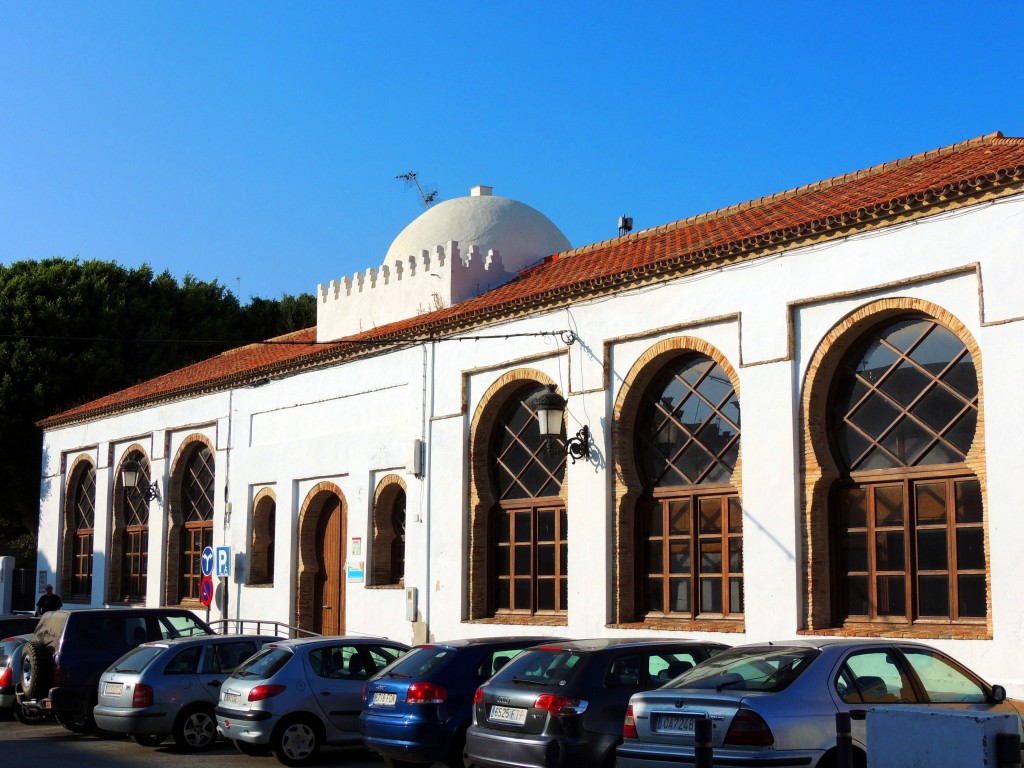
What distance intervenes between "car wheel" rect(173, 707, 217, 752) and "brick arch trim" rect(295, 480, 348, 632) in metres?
8.58

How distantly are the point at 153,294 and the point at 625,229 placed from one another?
22.3 m

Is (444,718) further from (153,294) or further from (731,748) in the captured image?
(153,294)

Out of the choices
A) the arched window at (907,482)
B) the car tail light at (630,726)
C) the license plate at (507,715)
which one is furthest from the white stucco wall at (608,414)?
the license plate at (507,715)

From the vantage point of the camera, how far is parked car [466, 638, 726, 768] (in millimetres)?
10391

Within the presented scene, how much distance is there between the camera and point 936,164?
1645 cm

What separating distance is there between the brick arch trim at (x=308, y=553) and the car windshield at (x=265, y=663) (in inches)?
369

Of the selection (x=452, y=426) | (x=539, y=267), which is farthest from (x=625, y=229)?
(x=452, y=426)

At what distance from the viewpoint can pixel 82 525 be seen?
3212 centimetres

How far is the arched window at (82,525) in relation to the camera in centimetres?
3148

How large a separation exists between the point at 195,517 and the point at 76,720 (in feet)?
39.1

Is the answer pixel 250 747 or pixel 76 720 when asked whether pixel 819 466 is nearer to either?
pixel 250 747

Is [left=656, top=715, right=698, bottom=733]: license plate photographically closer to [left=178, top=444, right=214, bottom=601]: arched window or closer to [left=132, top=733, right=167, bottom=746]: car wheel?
[left=132, top=733, right=167, bottom=746]: car wheel

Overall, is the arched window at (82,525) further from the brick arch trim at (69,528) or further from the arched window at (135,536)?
the arched window at (135,536)

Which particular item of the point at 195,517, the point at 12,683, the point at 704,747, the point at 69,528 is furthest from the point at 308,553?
the point at 704,747
